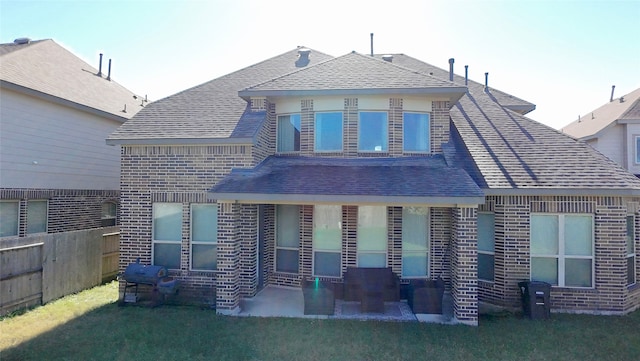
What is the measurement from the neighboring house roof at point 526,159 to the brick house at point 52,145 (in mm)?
11940

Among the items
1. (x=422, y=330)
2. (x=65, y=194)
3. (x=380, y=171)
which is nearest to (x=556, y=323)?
(x=422, y=330)

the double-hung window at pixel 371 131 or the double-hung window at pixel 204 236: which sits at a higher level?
the double-hung window at pixel 371 131

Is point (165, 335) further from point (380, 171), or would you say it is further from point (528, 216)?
point (528, 216)

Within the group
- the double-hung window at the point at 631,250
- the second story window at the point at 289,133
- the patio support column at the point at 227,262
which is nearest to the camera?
the patio support column at the point at 227,262

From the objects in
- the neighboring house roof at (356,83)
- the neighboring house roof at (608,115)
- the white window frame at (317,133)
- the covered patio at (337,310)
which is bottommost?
the covered patio at (337,310)

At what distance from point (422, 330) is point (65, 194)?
37.3 ft

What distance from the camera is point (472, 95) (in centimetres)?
1256

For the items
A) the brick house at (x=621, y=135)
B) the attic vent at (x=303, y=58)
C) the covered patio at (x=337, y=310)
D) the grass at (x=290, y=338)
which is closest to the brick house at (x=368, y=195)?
the covered patio at (x=337, y=310)

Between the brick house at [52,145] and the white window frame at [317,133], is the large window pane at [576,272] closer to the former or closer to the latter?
the white window frame at [317,133]

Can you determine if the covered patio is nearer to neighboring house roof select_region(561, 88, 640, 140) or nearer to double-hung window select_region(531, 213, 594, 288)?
double-hung window select_region(531, 213, 594, 288)

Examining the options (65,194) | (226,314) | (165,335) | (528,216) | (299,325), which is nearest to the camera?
(165,335)

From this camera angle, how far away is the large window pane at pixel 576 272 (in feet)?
26.5

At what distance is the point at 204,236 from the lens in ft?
28.4

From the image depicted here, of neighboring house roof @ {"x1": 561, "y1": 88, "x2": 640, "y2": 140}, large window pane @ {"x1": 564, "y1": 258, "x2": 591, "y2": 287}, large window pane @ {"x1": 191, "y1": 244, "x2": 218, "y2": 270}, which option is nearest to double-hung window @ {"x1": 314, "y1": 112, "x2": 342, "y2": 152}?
large window pane @ {"x1": 191, "y1": 244, "x2": 218, "y2": 270}
